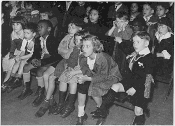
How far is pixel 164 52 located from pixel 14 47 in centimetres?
224

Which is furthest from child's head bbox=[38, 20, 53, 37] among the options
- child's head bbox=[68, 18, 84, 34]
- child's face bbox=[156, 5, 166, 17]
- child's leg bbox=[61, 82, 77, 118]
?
child's face bbox=[156, 5, 166, 17]

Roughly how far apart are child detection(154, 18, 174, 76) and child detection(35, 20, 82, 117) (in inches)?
44.1

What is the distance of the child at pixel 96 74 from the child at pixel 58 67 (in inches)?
17.6

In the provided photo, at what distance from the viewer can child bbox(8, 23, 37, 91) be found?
10.6 feet

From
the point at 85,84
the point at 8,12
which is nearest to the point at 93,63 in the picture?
the point at 85,84

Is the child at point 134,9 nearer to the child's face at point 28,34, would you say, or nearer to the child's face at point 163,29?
the child's face at point 163,29


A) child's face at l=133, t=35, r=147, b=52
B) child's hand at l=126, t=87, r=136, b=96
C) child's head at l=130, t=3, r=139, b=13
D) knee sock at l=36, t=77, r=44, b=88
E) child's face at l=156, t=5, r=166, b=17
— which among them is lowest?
knee sock at l=36, t=77, r=44, b=88

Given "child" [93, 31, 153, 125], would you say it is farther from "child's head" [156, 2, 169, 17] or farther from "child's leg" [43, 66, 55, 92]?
"child's head" [156, 2, 169, 17]

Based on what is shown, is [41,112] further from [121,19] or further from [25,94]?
[121,19]

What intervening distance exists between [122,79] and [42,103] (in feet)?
3.99

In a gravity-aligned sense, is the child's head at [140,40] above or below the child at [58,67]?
above

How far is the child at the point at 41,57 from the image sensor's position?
10.2 ft

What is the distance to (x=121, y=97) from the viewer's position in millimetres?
2467

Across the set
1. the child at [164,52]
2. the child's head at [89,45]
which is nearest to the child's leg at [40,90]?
the child's head at [89,45]
